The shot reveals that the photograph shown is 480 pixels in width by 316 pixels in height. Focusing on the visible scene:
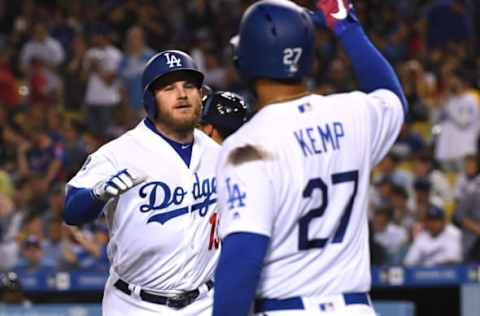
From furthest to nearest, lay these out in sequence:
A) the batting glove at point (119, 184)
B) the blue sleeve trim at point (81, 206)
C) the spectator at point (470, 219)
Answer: the spectator at point (470, 219) → the blue sleeve trim at point (81, 206) → the batting glove at point (119, 184)

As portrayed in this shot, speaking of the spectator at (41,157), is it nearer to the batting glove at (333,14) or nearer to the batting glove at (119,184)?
the batting glove at (119,184)

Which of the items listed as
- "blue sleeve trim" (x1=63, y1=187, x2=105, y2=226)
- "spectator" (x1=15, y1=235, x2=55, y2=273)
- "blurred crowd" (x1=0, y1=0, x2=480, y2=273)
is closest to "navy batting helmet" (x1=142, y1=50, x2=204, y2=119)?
"blue sleeve trim" (x1=63, y1=187, x2=105, y2=226)

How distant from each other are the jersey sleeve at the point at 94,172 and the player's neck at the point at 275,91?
1712mm

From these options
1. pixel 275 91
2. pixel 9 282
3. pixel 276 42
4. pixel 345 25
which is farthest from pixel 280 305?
pixel 9 282

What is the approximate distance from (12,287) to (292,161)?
5.77 m

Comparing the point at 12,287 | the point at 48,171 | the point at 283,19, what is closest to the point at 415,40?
the point at 48,171

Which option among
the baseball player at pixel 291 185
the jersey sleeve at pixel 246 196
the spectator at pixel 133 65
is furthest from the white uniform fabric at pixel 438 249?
the jersey sleeve at pixel 246 196

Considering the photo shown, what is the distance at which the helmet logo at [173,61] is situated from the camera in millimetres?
5512

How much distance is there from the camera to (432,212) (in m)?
10.1

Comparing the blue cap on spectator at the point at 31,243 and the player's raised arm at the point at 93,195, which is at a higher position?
the player's raised arm at the point at 93,195

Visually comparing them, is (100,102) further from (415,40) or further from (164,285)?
(164,285)

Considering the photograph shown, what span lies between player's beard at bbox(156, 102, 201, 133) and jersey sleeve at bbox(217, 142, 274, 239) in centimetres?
200

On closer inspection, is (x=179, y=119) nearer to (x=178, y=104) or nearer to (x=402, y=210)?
(x=178, y=104)

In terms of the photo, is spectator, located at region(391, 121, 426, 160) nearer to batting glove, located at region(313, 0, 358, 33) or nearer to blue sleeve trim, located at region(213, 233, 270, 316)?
batting glove, located at region(313, 0, 358, 33)
